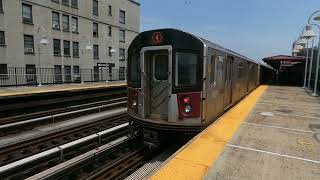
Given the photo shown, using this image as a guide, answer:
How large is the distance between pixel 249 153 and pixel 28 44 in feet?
88.6

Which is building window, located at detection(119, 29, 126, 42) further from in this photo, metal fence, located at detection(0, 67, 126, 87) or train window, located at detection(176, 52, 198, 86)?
train window, located at detection(176, 52, 198, 86)

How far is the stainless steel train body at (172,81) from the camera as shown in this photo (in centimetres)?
677

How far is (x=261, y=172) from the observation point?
14.8 ft

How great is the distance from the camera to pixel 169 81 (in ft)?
22.3

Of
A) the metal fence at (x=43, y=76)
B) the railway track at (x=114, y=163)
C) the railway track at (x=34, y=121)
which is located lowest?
the railway track at (x=114, y=163)

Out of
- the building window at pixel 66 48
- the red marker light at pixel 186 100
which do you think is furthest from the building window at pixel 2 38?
the red marker light at pixel 186 100

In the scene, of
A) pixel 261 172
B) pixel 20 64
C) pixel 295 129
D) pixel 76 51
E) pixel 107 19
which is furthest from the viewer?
pixel 107 19

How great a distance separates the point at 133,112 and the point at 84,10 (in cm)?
2940

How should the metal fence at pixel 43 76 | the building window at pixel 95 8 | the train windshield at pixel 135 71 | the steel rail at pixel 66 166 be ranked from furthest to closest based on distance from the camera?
the building window at pixel 95 8
the metal fence at pixel 43 76
the train windshield at pixel 135 71
the steel rail at pixel 66 166

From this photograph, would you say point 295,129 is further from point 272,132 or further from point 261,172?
point 261,172

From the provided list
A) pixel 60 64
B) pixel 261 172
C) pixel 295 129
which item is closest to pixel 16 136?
pixel 261 172

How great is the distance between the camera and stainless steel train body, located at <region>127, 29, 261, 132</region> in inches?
267

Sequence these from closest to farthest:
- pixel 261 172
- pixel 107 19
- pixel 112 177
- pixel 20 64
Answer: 1. pixel 261 172
2. pixel 112 177
3. pixel 20 64
4. pixel 107 19

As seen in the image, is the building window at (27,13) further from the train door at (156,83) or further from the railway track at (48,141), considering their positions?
the train door at (156,83)
